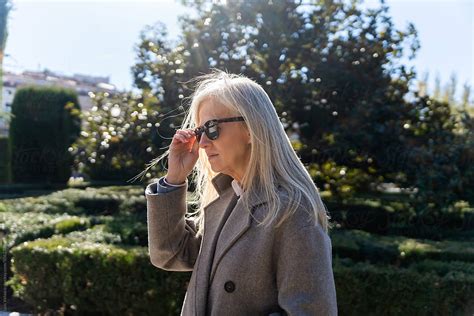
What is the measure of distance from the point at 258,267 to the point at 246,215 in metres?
0.14

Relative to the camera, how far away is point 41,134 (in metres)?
16.4

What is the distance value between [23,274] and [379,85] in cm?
498

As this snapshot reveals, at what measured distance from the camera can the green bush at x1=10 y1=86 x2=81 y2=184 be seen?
1625cm

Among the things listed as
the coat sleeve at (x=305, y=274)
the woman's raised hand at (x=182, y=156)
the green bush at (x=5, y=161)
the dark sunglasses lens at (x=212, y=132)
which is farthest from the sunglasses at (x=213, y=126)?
the green bush at (x=5, y=161)

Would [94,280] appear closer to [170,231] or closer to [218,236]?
[170,231]

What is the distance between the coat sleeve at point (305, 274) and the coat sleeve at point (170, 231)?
16.8 inches

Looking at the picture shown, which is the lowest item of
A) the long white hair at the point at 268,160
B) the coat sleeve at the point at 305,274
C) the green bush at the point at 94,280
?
the green bush at the point at 94,280

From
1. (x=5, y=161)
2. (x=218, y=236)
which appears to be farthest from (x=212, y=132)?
(x=5, y=161)

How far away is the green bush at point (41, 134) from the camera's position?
53.3ft

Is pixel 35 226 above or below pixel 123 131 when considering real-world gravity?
below

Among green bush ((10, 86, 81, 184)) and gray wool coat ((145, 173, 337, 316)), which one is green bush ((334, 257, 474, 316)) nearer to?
gray wool coat ((145, 173, 337, 316))

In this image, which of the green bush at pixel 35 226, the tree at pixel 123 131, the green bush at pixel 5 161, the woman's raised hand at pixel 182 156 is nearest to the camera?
the woman's raised hand at pixel 182 156

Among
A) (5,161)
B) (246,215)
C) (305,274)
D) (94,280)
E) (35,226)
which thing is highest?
(246,215)

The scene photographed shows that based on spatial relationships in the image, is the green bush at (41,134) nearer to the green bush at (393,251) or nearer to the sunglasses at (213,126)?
the green bush at (393,251)
